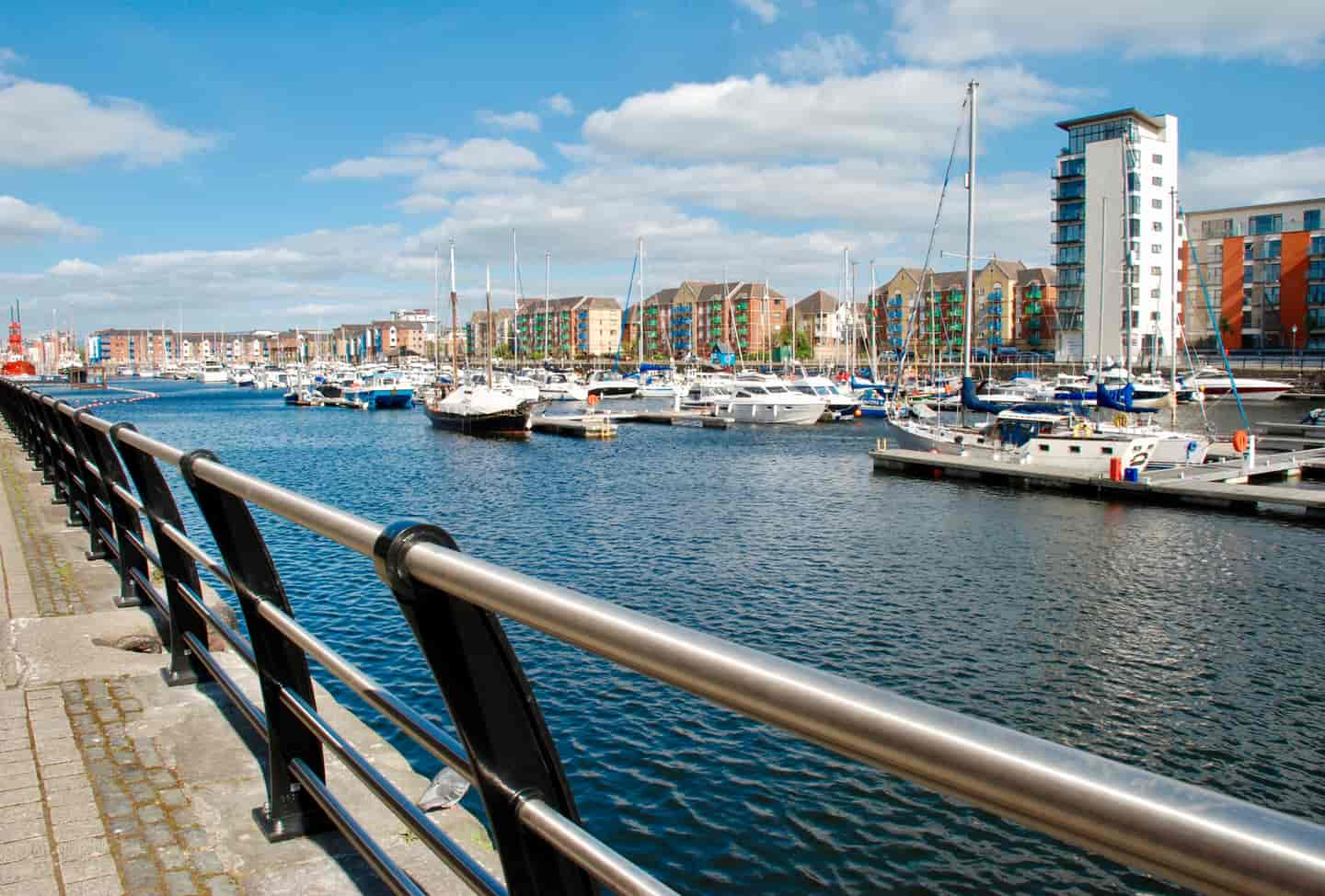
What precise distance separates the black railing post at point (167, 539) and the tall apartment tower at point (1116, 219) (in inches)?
3708

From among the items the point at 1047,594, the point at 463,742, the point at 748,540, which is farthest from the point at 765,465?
the point at 463,742

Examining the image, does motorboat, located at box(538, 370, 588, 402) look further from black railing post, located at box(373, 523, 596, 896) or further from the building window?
black railing post, located at box(373, 523, 596, 896)

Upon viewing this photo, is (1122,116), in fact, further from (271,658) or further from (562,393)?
(271,658)

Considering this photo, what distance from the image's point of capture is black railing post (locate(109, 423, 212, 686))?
4855 millimetres

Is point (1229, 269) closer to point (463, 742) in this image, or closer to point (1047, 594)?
point (1047, 594)

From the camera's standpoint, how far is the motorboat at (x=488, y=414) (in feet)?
189

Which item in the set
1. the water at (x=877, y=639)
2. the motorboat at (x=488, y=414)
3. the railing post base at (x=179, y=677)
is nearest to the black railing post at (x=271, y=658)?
the railing post base at (x=179, y=677)

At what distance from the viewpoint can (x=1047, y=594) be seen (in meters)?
19.6

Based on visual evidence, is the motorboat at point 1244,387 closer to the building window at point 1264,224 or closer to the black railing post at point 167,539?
the building window at point 1264,224

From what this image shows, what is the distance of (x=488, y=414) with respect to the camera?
58.2 m

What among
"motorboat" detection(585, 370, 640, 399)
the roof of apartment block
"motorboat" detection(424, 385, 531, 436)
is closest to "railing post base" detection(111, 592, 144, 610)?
"motorboat" detection(424, 385, 531, 436)

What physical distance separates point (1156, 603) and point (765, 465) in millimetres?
24591

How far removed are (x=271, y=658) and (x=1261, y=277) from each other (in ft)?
393

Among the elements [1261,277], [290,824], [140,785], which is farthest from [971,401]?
[1261,277]
